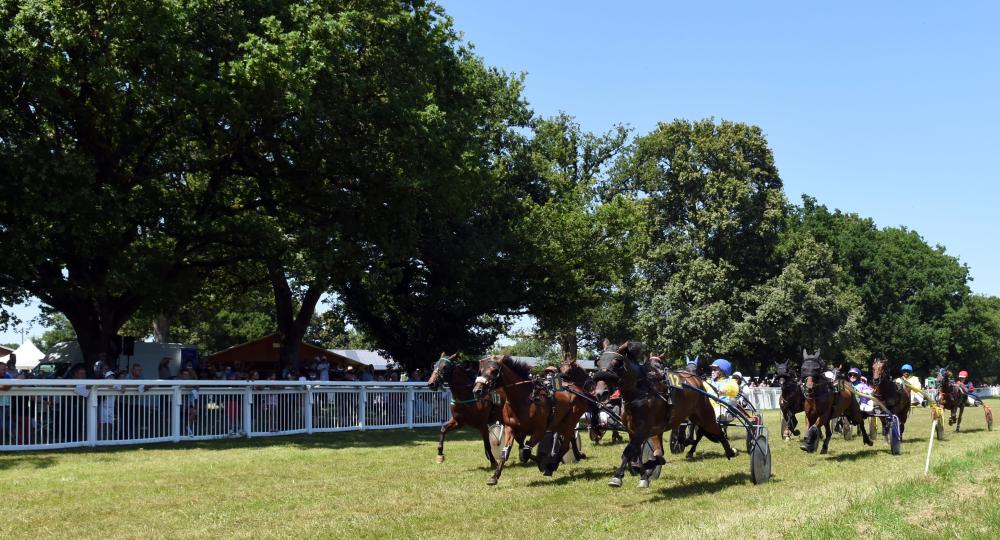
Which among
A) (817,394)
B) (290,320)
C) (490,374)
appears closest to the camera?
(490,374)

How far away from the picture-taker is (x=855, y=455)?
17.7m

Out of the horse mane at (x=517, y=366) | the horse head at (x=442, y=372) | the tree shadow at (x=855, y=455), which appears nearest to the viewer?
the horse mane at (x=517, y=366)

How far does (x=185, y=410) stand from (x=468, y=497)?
10326mm

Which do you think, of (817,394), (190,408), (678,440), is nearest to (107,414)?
(190,408)


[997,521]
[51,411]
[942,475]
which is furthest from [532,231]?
[997,521]

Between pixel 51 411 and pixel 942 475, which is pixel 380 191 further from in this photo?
pixel 942 475

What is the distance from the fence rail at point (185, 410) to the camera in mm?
17344

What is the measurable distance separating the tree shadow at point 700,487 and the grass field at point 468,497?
0.03 metres

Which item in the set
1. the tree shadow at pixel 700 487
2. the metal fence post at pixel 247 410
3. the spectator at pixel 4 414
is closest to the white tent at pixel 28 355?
the metal fence post at pixel 247 410

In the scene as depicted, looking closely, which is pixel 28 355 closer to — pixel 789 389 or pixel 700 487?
pixel 789 389

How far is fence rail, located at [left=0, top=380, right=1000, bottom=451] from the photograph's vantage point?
56.9ft

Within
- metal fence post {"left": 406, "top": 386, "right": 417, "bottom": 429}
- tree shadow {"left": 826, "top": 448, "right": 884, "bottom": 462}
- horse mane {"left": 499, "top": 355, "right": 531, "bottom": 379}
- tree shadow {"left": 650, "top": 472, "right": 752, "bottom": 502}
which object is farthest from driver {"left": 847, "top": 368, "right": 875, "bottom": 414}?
metal fence post {"left": 406, "top": 386, "right": 417, "bottom": 429}

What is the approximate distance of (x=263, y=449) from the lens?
737 inches

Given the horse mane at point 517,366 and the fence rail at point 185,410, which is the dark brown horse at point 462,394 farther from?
the fence rail at point 185,410
